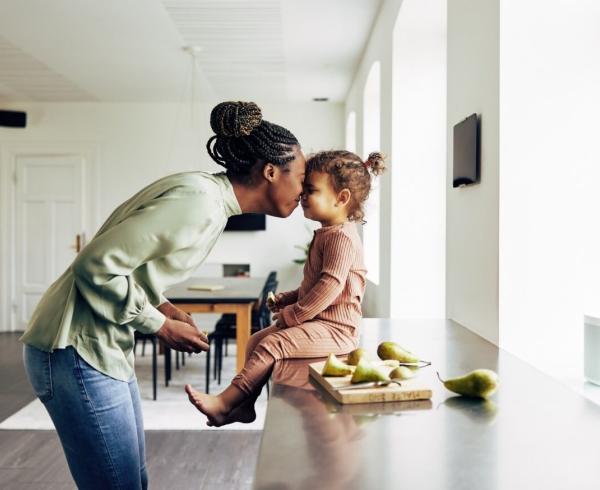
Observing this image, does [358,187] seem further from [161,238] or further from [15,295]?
[15,295]

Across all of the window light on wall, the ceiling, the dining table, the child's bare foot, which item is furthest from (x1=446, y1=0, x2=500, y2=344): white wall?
the window light on wall

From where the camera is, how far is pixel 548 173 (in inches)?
78.9

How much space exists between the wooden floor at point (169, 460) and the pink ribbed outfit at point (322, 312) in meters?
1.18

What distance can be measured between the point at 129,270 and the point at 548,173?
133cm

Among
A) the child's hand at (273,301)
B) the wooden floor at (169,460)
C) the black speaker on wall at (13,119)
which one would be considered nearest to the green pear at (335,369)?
the child's hand at (273,301)

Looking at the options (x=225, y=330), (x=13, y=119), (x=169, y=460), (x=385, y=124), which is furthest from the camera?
(x=13, y=119)

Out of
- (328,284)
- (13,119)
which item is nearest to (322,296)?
(328,284)

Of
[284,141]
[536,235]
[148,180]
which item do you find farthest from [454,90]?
[148,180]

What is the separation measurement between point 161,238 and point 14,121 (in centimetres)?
700

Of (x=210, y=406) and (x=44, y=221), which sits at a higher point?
(x=44, y=221)

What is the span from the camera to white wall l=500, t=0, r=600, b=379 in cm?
198

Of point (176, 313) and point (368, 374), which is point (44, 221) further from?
point (368, 374)

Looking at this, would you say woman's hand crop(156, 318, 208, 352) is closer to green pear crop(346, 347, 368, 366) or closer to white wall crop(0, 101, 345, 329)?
green pear crop(346, 347, 368, 366)

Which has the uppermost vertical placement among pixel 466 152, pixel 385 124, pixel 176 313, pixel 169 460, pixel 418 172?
pixel 385 124
